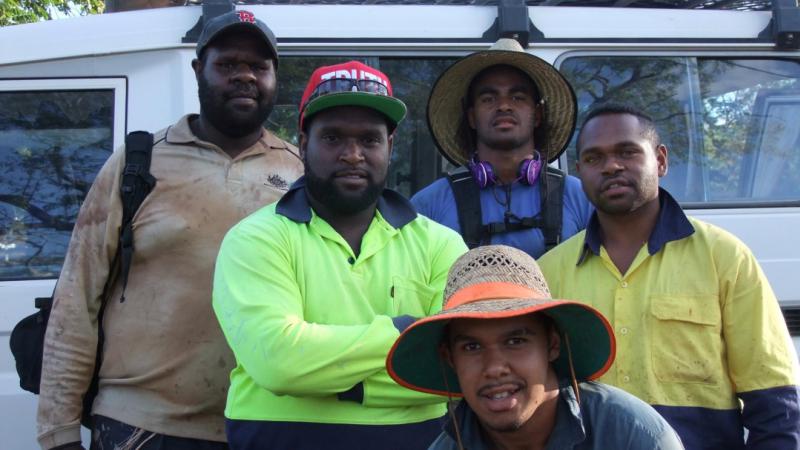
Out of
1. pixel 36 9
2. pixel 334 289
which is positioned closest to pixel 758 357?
pixel 334 289

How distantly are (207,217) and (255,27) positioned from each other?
2.16ft

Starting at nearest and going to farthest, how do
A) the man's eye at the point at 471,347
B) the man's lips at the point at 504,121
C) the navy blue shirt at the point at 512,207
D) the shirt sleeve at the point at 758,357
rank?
the man's eye at the point at 471,347
the shirt sleeve at the point at 758,357
the navy blue shirt at the point at 512,207
the man's lips at the point at 504,121

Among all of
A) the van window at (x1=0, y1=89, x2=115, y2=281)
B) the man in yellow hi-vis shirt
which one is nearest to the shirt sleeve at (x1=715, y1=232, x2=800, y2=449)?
the man in yellow hi-vis shirt

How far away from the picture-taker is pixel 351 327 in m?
2.18

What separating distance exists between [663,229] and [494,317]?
0.91m

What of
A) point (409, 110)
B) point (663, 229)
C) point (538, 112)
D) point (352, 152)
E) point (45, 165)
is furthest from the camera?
point (409, 110)

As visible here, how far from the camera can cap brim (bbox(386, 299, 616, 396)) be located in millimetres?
1884

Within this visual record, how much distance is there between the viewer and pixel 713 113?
393 centimetres

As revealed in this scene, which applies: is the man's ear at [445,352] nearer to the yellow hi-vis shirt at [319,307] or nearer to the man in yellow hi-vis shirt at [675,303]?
the yellow hi-vis shirt at [319,307]

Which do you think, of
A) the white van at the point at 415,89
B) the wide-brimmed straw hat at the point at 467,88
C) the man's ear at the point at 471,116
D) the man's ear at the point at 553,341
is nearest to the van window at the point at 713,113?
the white van at the point at 415,89

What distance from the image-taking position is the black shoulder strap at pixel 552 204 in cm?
304

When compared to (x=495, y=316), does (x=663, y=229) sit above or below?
above

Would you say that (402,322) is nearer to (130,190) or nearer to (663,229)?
(663,229)

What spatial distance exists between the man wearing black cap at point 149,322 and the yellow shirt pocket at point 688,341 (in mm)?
1328
